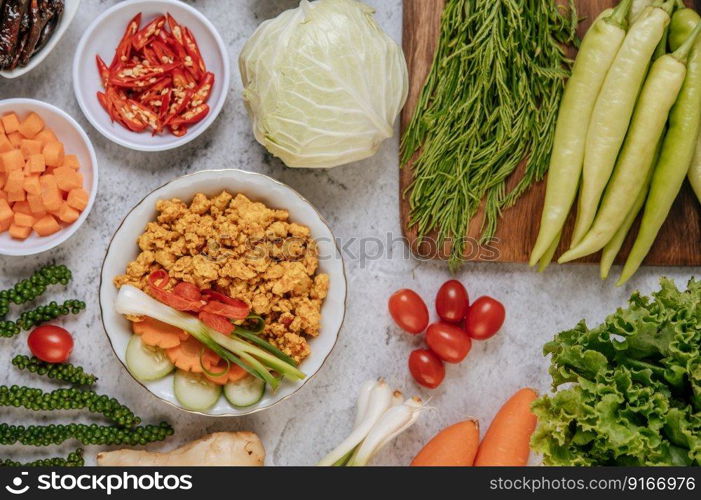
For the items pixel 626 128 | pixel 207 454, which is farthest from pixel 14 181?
pixel 626 128

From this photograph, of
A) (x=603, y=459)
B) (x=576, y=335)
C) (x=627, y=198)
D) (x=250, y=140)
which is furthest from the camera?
(x=250, y=140)

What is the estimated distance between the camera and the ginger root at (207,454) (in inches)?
83.4

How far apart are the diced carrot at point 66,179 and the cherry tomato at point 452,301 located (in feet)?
3.58

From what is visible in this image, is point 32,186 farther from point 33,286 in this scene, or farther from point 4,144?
point 33,286

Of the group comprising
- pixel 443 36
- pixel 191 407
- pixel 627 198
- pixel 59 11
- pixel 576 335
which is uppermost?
pixel 59 11

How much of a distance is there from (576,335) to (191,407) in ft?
3.42

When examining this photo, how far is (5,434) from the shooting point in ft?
7.05

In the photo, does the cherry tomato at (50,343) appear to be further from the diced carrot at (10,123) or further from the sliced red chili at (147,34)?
the sliced red chili at (147,34)

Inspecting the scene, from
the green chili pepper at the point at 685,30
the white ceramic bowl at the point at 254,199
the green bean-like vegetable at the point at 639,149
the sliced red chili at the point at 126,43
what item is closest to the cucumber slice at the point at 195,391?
the white ceramic bowl at the point at 254,199

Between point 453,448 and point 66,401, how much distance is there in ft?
3.65

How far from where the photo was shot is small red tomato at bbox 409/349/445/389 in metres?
2.18

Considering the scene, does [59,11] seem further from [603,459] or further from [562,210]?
[603,459]

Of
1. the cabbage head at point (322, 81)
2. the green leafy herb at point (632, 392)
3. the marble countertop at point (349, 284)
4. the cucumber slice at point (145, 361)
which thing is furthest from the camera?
the marble countertop at point (349, 284)

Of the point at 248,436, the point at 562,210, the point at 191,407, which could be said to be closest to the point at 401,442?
the point at 248,436
